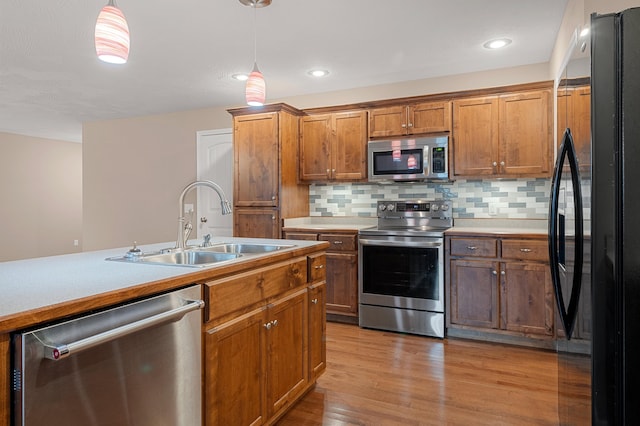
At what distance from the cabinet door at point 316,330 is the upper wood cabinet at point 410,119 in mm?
2020

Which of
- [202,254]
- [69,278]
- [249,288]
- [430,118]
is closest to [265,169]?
[430,118]

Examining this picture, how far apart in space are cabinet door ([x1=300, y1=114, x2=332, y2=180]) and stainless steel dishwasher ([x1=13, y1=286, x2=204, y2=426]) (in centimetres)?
289

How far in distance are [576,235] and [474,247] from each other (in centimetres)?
207

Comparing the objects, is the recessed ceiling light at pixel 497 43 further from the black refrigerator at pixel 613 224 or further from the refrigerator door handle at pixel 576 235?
the black refrigerator at pixel 613 224

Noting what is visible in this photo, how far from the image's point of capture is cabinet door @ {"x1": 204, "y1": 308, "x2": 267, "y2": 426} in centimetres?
150

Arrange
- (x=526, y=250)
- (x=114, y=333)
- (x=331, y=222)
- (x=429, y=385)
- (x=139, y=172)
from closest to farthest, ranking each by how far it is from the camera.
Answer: (x=114, y=333)
(x=429, y=385)
(x=526, y=250)
(x=331, y=222)
(x=139, y=172)

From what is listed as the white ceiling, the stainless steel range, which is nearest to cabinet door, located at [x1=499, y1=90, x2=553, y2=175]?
the white ceiling

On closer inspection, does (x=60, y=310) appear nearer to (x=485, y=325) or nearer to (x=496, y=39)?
(x=485, y=325)

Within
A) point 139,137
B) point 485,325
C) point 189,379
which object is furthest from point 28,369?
point 139,137

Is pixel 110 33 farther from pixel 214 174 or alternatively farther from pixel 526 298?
pixel 214 174

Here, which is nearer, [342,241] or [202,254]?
[202,254]

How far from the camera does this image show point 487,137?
353cm

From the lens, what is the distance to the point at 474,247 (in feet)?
10.8

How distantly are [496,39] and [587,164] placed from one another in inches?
91.4
